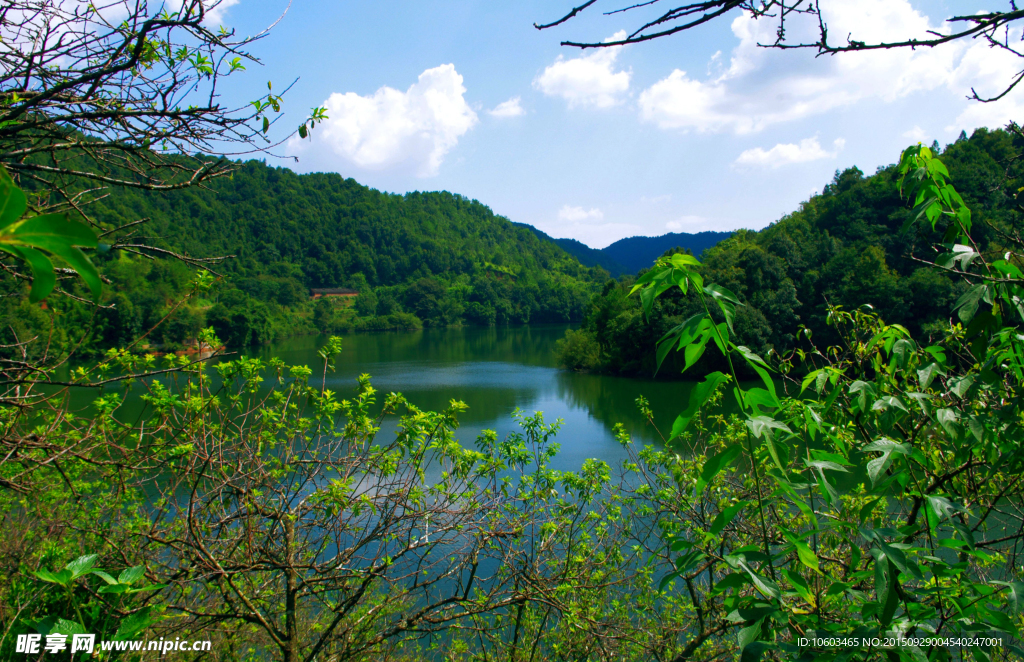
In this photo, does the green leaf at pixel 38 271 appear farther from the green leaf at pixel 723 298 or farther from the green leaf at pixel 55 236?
the green leaf at pixel 723 298

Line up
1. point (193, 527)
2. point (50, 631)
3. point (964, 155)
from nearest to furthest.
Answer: point (50, 631), point (193, 527), point (964, 155)

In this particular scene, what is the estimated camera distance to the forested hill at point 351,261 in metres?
52.4

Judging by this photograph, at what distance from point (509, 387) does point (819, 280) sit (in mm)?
14914

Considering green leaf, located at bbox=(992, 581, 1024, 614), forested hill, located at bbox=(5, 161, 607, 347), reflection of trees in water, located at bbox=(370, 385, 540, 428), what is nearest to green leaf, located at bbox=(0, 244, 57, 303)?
green leaf, located at bbox=(992, 581, 1024, 614)

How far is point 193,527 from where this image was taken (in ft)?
7.61

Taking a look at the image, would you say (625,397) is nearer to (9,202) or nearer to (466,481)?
(466,481)

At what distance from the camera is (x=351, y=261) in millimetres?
78562

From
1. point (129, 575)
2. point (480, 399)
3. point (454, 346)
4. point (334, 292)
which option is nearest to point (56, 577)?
point (129, 575)

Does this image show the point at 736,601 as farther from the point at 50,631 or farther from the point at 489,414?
the point at 489,414

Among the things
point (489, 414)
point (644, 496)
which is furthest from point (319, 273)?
point (644, 496)

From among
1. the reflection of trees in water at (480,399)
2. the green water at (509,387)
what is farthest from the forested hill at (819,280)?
the reflection of trees in water at (480,399)

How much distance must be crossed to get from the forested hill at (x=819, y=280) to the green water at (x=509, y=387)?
2.21 metres

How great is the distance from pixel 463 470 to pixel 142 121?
2329mm

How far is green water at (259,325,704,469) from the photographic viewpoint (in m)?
15.7
